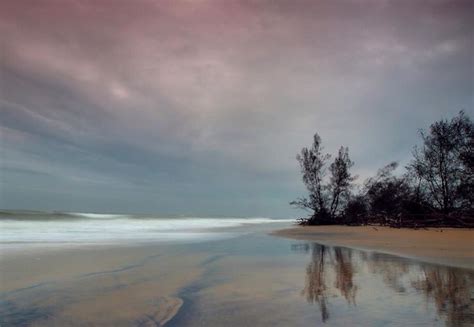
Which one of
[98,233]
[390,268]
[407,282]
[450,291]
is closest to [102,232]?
[98,233]

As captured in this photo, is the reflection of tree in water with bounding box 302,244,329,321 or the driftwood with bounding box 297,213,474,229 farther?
the driftwood with bounding box 297,213,474,229

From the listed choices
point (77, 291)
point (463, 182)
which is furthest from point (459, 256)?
point (463, 182)

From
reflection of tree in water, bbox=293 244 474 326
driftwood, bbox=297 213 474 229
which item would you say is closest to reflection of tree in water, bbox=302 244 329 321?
reflection of tree in water, bbox=293 244 474 326

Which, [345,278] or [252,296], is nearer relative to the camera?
[252,296]

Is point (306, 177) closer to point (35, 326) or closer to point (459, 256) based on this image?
point (459, 256)

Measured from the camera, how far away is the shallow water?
238 centimetres

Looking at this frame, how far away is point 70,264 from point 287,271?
3.12 metres

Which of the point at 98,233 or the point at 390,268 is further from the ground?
the point at 390,268

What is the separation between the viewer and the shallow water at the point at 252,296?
2.38m

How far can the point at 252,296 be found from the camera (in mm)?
3094

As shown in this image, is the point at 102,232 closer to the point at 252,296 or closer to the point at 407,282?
the point at 252,296

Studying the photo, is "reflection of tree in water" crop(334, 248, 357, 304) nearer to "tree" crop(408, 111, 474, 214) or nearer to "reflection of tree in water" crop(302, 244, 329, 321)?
"reflection of tree in water" crop(302, 244, 329, 321)

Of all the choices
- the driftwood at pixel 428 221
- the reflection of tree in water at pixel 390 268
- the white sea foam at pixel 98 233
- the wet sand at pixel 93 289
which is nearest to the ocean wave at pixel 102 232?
the white sea foam at pixel 98 233

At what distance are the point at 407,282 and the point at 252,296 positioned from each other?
158 cm
